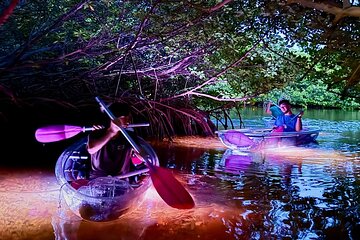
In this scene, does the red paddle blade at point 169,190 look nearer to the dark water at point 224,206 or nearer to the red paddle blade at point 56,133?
the dark water at point 224,206

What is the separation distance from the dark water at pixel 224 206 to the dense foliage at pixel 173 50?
1222 mm

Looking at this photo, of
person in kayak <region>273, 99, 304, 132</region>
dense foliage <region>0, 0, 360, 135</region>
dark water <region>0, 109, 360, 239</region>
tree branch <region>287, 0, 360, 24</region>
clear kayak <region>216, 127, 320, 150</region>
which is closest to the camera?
tree branch <region>287, 0, 360, 24</region>

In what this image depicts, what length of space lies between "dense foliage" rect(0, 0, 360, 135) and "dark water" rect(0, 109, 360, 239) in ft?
4.01

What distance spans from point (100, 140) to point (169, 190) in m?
0.80

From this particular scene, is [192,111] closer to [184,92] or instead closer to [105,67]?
[184,92]

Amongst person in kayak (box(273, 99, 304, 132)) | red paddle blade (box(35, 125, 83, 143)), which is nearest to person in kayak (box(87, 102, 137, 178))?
red paddle blade (box(35, 125, 83, 143))

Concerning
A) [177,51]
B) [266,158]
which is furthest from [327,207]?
[177,51]

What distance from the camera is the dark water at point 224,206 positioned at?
11.5ft

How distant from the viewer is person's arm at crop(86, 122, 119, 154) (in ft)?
12.7

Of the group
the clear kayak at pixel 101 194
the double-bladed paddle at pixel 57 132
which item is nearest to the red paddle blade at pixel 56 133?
the double-bladed paddle at pixel 57 132

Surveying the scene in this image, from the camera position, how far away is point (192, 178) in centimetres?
577

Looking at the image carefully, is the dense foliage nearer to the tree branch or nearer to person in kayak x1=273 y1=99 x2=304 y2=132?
the tree branch

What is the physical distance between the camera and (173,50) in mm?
7918

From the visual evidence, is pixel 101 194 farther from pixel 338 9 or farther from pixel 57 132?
pixel 338 9
